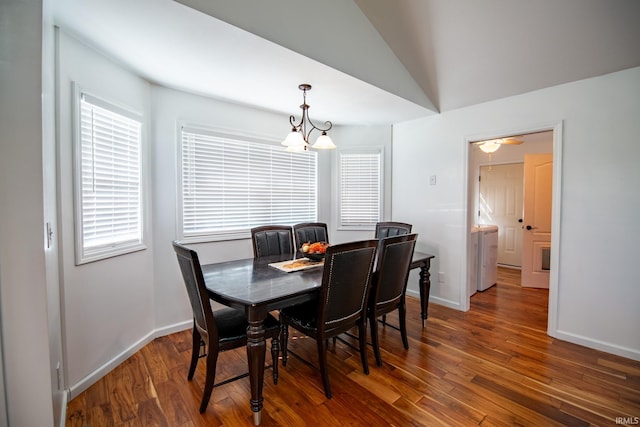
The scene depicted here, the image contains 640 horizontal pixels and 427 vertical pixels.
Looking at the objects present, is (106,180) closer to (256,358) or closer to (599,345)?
(256,358)

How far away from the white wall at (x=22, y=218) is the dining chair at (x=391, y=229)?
9.98 feet

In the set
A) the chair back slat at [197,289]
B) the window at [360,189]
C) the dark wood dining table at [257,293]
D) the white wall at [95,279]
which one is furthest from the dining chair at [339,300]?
the window at [360,189]

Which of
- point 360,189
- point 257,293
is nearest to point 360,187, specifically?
point 360,189

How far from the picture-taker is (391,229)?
350cm

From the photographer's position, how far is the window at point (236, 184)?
3.02 metres

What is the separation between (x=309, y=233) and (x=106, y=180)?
1.98 m

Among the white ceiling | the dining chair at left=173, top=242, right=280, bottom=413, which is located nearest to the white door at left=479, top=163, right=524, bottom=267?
the white ceiling

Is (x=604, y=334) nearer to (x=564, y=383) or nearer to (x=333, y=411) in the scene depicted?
(x=564, y=383)

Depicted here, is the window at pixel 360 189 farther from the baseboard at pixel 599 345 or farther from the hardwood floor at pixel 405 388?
the baseboard at pixel 599 345

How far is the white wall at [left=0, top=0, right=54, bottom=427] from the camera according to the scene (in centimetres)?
111

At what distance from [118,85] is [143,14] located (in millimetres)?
897

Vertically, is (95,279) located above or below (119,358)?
above

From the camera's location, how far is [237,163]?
3.35 metres

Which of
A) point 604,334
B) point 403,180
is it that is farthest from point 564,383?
point 403,180
